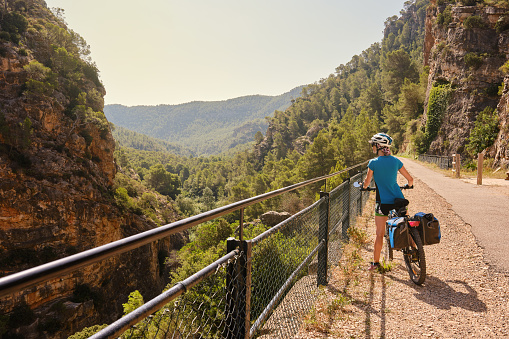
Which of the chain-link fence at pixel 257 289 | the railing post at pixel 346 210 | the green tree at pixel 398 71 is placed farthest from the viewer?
the green tree at pixel 398 71

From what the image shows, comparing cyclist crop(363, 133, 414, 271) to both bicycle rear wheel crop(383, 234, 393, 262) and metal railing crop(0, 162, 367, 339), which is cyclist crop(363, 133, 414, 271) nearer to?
bicycle rear wheel crop(383, 234, 393, 262)

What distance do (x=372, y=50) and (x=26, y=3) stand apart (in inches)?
5183

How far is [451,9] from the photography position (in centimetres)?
3781

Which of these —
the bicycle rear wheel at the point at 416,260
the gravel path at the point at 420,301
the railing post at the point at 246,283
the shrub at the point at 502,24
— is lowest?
the gravel path at the point at 420,301

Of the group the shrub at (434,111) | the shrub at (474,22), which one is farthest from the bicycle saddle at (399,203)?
the shrub at (474,22)

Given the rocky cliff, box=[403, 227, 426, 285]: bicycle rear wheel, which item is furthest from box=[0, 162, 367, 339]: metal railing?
the rocky cliff

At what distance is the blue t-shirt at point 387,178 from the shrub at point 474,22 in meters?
38.7

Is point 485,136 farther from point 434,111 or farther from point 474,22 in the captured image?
point 474,22

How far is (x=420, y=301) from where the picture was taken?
12.0ft

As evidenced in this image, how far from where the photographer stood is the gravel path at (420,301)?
10.2 feet

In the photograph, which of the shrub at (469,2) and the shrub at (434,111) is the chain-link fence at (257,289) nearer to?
the shrub at (434,111)

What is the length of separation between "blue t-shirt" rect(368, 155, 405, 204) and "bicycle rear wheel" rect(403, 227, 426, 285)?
0.51m

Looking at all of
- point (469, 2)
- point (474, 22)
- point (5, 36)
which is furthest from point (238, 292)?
point (5, 36)

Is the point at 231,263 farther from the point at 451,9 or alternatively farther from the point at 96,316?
the point at 451,9
